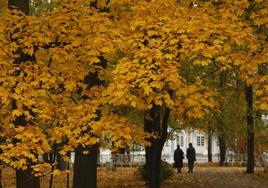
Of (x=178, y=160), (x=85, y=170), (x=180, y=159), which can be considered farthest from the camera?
(x=180, y=159)

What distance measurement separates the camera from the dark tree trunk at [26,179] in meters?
11.3

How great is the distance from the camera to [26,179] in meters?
11.4

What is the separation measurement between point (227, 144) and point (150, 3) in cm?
3908

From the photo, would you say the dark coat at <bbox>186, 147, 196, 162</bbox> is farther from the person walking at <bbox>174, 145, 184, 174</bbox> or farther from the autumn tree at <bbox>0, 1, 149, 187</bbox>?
the autumn tree at <bbox>0, 1, 149, 187</bbox>

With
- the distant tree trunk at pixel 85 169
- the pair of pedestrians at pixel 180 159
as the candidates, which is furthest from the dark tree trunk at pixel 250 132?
the distant tree trunk at pixel 85 169

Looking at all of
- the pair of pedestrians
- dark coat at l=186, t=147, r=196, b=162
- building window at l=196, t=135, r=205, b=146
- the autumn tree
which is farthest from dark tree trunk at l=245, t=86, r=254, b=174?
building window at l=196, t=135, r=205, b=146

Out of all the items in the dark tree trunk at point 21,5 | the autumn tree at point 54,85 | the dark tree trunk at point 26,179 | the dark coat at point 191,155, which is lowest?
the dark tree trunk at point 26,179

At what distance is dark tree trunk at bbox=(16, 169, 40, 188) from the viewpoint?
11.3m

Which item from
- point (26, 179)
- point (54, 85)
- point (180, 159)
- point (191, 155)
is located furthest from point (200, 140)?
point (54, 85)

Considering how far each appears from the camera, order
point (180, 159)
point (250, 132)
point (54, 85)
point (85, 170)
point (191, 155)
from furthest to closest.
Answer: point (191, 155), point (180, 159), point (250, 132), point (85, 170), point (54, 85)

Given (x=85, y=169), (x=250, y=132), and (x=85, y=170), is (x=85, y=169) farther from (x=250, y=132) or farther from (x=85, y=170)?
(x=250, y=132)

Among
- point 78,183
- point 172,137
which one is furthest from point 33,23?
point 172,137

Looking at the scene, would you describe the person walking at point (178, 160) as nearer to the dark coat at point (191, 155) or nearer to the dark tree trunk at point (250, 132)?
Answer: the dark coat at point (191, 155)

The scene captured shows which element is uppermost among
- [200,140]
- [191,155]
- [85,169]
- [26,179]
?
[200,140]
